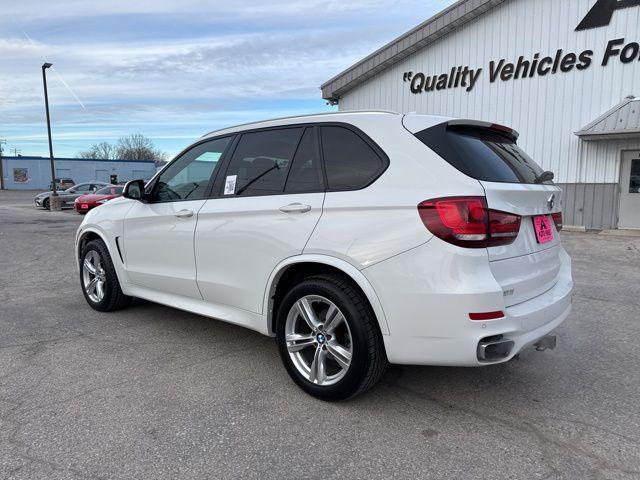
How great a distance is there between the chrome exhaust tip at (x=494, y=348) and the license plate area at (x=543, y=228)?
75cm

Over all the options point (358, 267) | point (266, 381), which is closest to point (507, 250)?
point (358, 267)

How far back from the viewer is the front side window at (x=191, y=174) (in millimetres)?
4152

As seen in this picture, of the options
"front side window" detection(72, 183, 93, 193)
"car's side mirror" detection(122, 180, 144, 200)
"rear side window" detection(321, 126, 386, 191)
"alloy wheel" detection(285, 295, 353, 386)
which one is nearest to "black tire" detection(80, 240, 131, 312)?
"car's side mirror" detection(122, 180, 144, 200)

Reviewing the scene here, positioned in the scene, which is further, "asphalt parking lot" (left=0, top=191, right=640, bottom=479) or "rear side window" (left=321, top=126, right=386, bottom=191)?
"rear side window" (left=321, top=126, right=386, bottom=191)

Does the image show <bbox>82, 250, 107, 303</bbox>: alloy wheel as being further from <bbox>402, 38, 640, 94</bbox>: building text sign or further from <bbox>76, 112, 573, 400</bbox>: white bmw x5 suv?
<bbox>402, 38, 640, 94</bbox>: building text sign

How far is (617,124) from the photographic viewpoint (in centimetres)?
1272

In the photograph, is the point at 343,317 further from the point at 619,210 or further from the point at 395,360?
the point at 619,210

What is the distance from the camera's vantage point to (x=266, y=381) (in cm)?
359

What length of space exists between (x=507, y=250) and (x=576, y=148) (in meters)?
13.1

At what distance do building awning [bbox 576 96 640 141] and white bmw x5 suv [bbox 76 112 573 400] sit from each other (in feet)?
35.9

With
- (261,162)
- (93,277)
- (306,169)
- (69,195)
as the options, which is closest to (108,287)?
(93,277)

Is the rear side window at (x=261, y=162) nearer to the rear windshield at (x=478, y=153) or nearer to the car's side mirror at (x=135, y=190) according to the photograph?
the rear windshield at (x=478, y=153)

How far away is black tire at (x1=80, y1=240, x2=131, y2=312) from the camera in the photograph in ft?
16.8

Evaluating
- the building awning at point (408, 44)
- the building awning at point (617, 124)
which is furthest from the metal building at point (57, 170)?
the building awning at point (617, 124)
